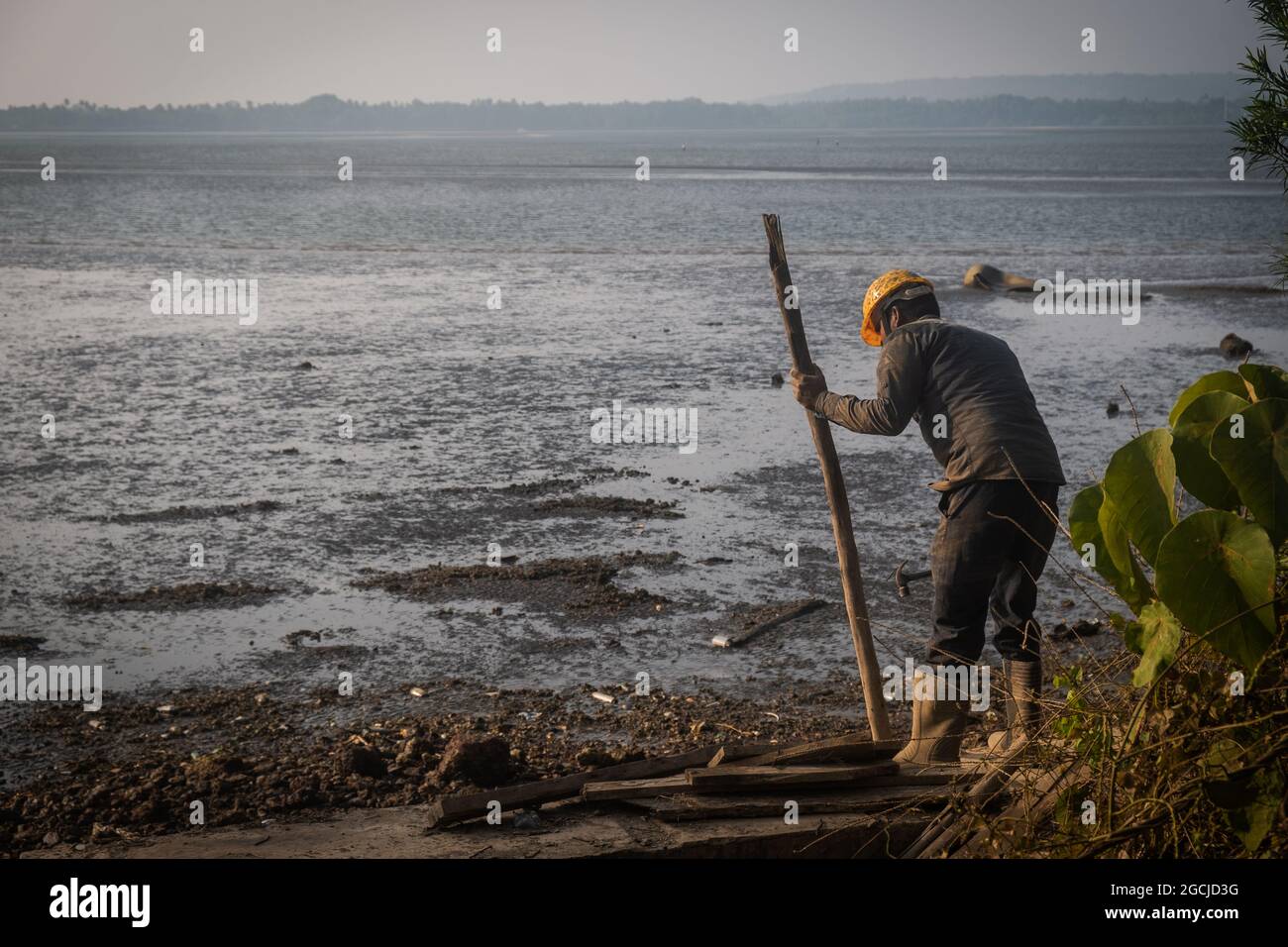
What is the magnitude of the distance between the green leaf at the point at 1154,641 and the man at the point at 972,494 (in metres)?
1.83

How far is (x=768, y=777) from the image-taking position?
5.02 metres

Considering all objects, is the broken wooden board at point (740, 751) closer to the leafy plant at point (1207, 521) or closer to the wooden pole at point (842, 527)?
the wooden pole at point (842, 527)

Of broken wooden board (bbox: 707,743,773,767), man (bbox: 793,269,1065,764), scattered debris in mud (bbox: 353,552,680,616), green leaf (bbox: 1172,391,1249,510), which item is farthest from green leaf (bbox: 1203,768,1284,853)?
scattered debris in mud (bbox: 353,552,680,616)

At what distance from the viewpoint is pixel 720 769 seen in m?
5.05

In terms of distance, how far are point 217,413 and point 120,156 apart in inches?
3357

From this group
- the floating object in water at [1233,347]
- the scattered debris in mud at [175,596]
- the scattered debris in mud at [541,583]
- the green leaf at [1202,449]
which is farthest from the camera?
the floating object in water at [1233,347]

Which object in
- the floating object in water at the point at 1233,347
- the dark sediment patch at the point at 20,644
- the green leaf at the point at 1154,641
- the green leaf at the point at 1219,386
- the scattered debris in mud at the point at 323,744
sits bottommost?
the scattered debris in mud at the point at 323,744

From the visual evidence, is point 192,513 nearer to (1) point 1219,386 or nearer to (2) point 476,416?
(2) point 476,416

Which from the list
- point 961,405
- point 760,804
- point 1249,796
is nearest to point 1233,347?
point 961,405

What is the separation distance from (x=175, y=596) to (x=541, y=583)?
2.29 m

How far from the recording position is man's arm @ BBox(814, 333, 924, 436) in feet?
18.6

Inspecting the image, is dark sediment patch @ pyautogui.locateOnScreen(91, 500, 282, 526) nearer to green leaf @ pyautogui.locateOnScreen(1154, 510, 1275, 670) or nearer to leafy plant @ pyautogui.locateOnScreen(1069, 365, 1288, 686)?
leafy plant @ pyautogui.locateOnScreen(1069, 365, 1288, 686)

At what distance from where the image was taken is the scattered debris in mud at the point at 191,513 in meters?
9.52

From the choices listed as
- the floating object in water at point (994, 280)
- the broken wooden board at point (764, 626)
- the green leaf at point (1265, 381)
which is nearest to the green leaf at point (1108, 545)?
the green leaf at point (1265, 381)
